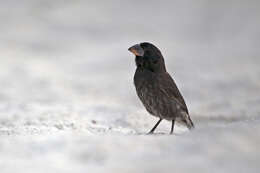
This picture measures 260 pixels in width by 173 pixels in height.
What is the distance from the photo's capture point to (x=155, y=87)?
7.23 m

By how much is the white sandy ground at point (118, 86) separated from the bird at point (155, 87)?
30 centimetres

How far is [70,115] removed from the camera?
9.73 meters

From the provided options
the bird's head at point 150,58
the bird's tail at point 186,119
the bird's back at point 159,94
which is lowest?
the bird's tail at point 186,119

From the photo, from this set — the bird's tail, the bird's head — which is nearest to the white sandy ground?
the bird's tail

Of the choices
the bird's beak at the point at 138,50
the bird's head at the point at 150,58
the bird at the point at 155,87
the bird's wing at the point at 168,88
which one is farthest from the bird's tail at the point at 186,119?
the bird's beak at the point at 138,50

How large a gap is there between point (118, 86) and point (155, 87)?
724 cm

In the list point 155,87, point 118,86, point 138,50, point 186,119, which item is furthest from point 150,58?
point 118,86

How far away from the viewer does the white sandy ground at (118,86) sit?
525 centimetres

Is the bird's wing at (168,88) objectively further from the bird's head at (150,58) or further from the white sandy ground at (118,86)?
the white sandy ground at (118,86)

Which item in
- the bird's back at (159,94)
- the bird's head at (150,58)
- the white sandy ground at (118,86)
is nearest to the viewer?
the white sandy ground at (118,86)

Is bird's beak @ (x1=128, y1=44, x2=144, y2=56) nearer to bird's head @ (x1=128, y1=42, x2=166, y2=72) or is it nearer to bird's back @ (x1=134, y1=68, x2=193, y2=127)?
bird's head @ (x1=128, y1=42, x2=166, y2=72)

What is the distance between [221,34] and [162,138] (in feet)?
58.7

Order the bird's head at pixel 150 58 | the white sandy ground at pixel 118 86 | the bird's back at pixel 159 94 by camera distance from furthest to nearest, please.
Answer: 1. the bird's head at pixel 150 58
2. the bird's back at pixel 159 94
3. the white sandy ground at pixel 118 86

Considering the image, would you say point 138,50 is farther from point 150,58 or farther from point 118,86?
point 118,86
